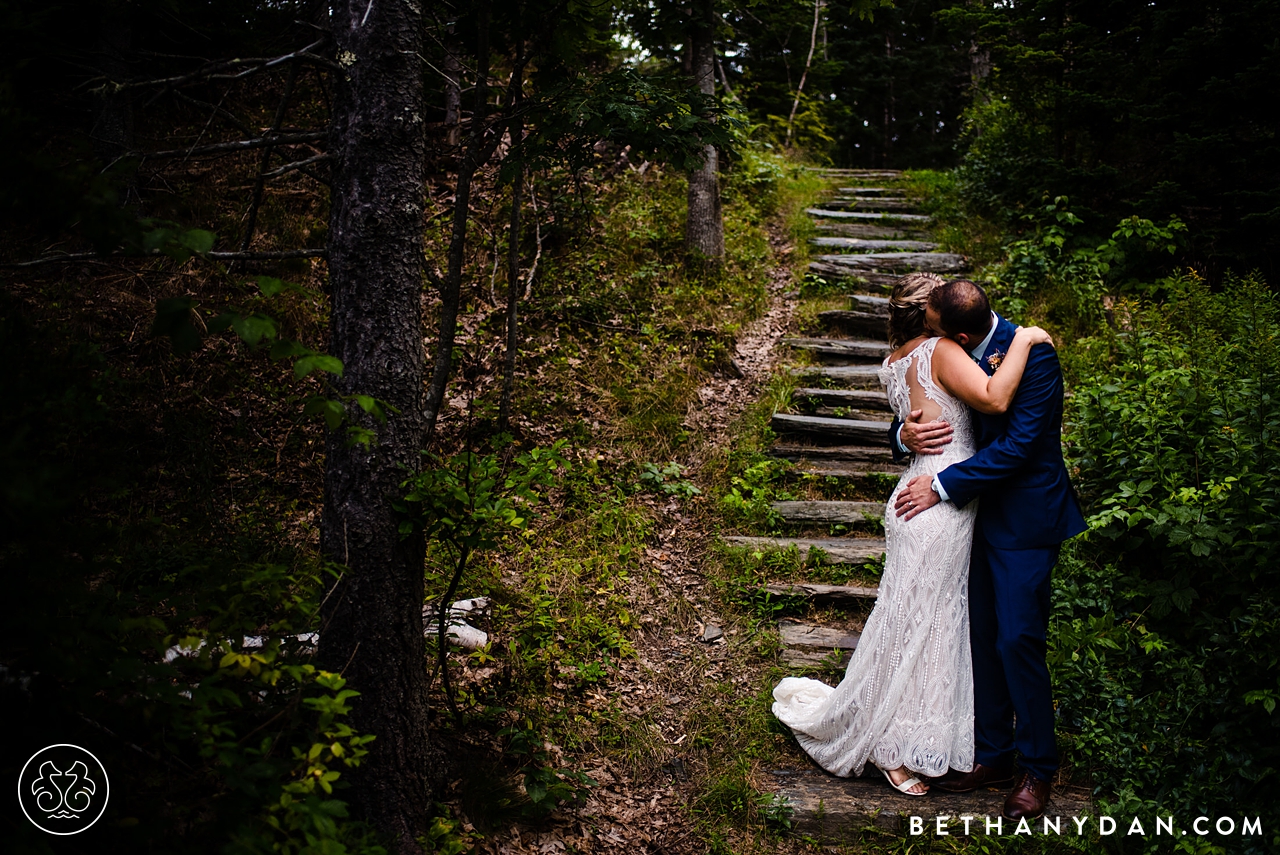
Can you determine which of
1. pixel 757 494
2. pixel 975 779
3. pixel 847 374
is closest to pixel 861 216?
pixel 847 374

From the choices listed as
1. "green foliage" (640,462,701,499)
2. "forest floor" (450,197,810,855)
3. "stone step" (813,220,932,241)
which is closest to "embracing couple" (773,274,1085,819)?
"forest floor" (450,197,810,855)

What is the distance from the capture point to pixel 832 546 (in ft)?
17.7

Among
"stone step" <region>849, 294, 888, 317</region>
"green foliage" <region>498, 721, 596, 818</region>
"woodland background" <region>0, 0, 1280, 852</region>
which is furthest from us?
"stone step" <region>849, 294, 888, 317</region>

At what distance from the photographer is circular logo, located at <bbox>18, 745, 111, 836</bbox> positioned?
1.82m

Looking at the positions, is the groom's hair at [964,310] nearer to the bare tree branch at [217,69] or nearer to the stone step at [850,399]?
the bare tree branch at [217,69]

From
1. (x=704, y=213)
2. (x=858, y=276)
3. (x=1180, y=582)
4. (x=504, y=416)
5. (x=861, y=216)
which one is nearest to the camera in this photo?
(x=1180, y=582)

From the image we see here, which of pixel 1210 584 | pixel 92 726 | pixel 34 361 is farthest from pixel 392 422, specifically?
pixel 1210 584

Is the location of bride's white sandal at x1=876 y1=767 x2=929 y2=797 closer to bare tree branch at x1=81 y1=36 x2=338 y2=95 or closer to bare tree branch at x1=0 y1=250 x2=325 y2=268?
bare tree branch at x1=0 y1=250 x2=325 y2=268

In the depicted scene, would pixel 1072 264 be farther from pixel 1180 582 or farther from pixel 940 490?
pixel 940 490

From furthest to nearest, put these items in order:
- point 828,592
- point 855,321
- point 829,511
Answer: point 855,321 < point 829,511 < point 828,592

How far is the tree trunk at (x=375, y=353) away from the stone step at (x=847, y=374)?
5.18m

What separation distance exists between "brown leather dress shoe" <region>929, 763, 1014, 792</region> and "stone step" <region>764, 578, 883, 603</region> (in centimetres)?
149

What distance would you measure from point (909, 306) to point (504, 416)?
3.46 metres

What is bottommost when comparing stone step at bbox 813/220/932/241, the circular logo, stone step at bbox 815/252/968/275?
the circular logo
